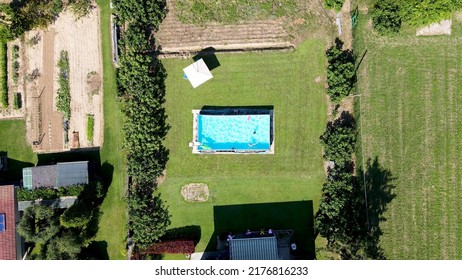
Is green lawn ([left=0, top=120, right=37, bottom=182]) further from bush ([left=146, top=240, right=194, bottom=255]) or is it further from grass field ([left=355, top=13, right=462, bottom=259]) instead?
grass field ([left=355, top=13, right=462, bottom=259])

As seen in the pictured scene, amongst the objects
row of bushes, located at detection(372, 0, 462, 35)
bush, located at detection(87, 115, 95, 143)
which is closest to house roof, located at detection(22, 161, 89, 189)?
bush, located at detection(87, 115, 95, 143)

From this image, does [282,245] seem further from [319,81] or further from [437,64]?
[437,64]

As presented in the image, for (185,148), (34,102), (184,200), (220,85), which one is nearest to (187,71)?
(220,85)

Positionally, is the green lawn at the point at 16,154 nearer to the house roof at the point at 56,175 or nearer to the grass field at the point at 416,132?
the house roof at the point at 56,175

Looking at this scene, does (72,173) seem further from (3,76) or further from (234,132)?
(234,132)

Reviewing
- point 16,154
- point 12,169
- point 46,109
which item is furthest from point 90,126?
point 12,169

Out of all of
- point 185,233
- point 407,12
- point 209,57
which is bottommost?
point 185,233

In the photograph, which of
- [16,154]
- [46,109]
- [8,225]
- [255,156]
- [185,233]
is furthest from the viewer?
[46,109]
